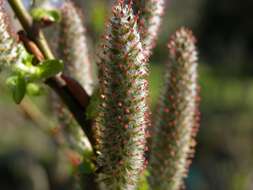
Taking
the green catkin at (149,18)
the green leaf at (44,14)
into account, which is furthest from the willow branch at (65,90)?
the green catkin at (149,18)

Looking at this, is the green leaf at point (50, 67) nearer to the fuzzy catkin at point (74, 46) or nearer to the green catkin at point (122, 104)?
the green catkin at point (122, 104)

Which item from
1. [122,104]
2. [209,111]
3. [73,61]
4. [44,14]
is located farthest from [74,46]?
[209,111]

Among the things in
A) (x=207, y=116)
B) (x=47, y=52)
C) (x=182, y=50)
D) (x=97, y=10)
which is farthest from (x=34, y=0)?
(x=207, y=116)

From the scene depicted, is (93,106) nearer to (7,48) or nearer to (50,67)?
(50,67)

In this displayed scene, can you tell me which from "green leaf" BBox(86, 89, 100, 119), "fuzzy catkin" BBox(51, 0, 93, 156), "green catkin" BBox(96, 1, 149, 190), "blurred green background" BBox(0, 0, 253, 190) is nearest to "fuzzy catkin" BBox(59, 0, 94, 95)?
"fuzzy catkin" BBox(51, 0, 93, 156)

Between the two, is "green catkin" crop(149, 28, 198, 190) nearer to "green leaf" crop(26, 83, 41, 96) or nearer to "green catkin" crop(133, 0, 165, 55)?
"green catkin" crop(133, 0, 165, 55)
